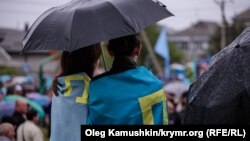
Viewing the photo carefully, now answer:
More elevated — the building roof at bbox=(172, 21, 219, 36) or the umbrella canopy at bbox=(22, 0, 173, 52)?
the building roof at bbox=(172, 21, 219, 36)

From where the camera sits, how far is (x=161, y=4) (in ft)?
13.8

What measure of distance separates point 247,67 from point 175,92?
472 inches

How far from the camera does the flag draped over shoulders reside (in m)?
3.60

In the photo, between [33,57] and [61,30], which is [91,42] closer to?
[61,30]

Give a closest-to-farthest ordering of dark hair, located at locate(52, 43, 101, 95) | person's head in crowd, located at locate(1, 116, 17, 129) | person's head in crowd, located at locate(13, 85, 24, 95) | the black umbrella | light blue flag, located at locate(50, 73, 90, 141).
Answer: the black umbrella, light blue flag, located at locate(50, 73, 90, 141), dark hair, located at locate(52, 43, 101, 95), person's head in crowd, located at locate(1, 116, 17, 129), person's head in crowd, located at locate(13, 85, 24, 95)

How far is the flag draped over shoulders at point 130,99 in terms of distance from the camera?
360 centimetres

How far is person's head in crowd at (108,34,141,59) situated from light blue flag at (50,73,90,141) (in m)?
0.31

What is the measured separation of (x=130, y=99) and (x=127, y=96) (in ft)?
0.10

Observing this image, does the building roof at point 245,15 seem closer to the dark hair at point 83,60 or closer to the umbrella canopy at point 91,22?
the umbrella canopy at point 91,22

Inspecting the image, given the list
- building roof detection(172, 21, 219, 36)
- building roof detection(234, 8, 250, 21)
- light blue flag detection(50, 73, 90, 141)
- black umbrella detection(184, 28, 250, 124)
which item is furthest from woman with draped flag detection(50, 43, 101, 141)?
building roof detection(172, 21, 219, 36)

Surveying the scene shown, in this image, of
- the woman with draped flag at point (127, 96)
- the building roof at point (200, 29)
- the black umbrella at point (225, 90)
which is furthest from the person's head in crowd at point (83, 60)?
the building roof at point (200, 29)

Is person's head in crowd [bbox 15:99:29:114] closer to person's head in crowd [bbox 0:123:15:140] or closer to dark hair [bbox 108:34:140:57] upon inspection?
person's head in crowd [bbox 0:123:15:140]

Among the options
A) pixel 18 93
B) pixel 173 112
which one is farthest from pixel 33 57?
pixel 173 112

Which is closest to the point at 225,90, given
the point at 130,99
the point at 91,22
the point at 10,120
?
the point at 130,99
